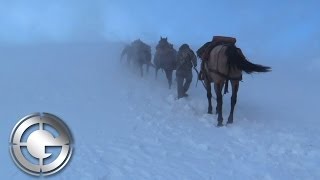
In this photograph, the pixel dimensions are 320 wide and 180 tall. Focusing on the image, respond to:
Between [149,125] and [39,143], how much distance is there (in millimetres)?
5513

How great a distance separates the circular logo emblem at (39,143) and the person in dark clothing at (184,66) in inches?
358

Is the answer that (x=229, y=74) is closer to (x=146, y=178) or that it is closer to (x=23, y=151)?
(x=146, y=178)

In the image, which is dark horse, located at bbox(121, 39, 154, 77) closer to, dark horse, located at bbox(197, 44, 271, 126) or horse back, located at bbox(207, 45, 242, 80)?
dark horse, located at bbox(197, 44, 271, 126)

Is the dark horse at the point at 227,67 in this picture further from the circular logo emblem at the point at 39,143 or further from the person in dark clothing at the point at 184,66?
the circular logo emblem at the point at 39,143

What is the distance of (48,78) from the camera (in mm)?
16266

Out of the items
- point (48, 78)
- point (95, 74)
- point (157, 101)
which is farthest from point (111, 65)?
point (157, 101)

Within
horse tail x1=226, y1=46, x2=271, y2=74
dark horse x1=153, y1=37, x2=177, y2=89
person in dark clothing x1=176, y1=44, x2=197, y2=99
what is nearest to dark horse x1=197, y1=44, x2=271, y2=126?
horse tail x1=226, y1=46, x2=271, y2=74

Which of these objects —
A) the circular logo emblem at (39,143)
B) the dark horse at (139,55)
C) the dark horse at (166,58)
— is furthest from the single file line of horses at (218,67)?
the circular logo emblem at (39,143)

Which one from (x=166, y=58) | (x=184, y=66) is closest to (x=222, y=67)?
(x=184, y=66)

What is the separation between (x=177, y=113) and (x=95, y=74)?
6095 millimetres

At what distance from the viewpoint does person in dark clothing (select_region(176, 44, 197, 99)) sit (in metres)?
14.8

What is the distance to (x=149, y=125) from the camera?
10.8 m

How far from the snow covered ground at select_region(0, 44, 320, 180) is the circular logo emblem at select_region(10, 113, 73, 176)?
0.85 m

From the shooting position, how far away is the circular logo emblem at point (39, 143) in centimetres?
543
